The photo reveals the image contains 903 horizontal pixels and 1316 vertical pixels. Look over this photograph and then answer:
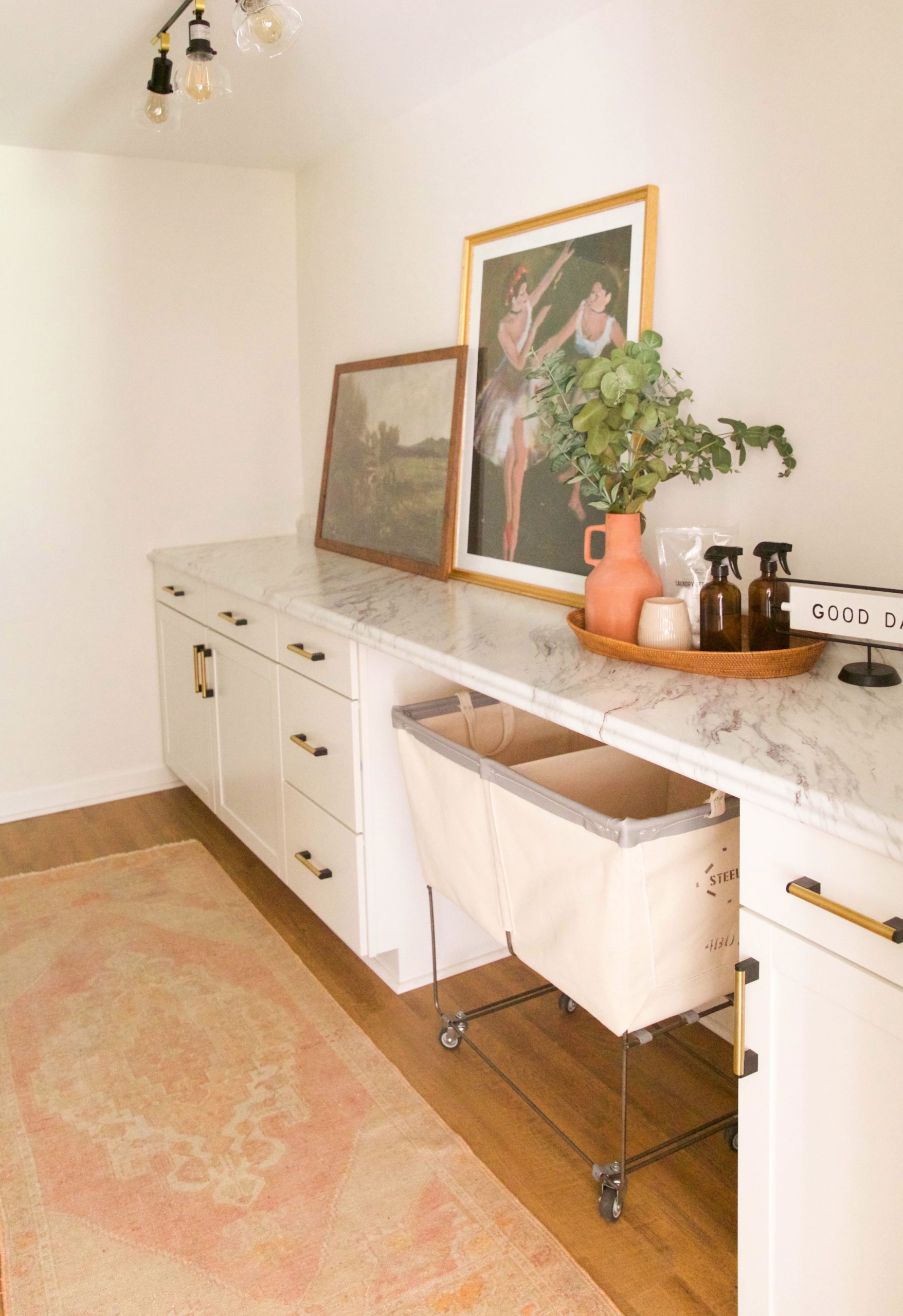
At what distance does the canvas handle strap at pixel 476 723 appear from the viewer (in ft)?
6.79

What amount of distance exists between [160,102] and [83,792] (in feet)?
7.19

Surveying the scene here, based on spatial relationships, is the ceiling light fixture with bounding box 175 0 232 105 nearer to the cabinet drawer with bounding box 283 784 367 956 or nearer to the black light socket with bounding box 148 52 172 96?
the black light socket with bounding box 148 52 172 96

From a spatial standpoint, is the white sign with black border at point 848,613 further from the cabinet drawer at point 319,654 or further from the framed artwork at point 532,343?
the cabinet drawer at point 319,654

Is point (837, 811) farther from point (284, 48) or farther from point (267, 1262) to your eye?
point (284, 48)

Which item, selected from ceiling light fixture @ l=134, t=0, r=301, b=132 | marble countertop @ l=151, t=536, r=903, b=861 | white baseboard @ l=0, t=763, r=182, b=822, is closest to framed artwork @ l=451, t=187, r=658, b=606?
marble countertop @ l=151, t=536, r=903, b=861

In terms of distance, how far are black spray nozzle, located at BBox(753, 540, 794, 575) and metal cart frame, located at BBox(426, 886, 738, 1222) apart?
2.32 feet

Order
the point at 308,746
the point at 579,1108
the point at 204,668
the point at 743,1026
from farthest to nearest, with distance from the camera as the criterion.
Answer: the point at 204,668 < the point at 308,746 < the point at 579,1108 < the point at 743,1026

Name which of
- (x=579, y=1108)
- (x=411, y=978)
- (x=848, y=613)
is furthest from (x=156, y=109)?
(x=579, y=1108)

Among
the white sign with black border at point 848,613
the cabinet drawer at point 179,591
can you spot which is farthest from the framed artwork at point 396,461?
the white sign with black border at point 848,613

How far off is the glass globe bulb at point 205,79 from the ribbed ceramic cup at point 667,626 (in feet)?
4.26

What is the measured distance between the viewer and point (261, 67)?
94.5 inches

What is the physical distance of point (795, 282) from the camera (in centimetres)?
172

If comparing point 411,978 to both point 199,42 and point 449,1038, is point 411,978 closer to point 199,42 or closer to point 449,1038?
point 449,1038

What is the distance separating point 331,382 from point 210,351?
43cm
